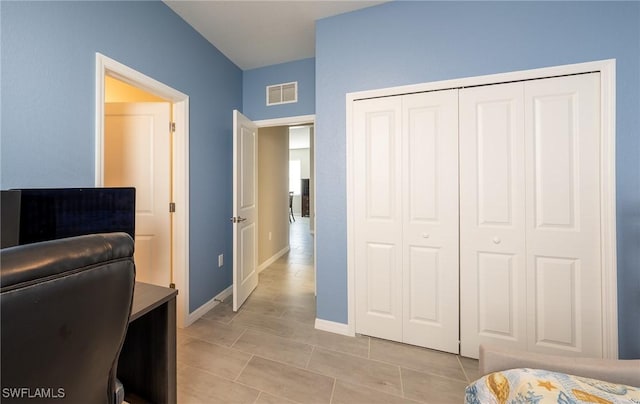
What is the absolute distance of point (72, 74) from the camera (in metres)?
1.42

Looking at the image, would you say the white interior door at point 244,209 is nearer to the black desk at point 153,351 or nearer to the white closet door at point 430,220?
the black desk at point 153,351

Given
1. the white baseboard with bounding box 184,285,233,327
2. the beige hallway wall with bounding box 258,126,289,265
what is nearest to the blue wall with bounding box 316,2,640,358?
the white baseboard with bounding box 184,285,233,327

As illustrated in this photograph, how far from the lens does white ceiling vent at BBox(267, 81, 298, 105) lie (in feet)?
9.54

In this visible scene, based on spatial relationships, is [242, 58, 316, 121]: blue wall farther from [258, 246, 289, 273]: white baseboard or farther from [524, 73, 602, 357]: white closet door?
[258, 246, 289, 273]: white baseboard

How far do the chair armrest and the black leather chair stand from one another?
133 centimetres

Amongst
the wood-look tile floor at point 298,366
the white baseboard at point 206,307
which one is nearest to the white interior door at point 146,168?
the white baseboard at point 206,307

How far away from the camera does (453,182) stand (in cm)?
185

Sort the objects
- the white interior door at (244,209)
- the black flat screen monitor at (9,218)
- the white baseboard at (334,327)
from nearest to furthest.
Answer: the black flat screen monitor at (9,218), the white baseboard at (334,327), the white interior door at (244,209)

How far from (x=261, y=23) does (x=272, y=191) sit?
247 centimetres

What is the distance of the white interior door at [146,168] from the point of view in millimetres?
2166

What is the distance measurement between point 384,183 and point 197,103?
6.40ft

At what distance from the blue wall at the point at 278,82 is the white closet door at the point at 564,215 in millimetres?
2042

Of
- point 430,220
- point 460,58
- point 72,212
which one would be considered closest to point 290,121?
point 460,58

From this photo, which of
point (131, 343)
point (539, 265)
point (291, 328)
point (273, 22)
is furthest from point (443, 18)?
point (131, 343)
